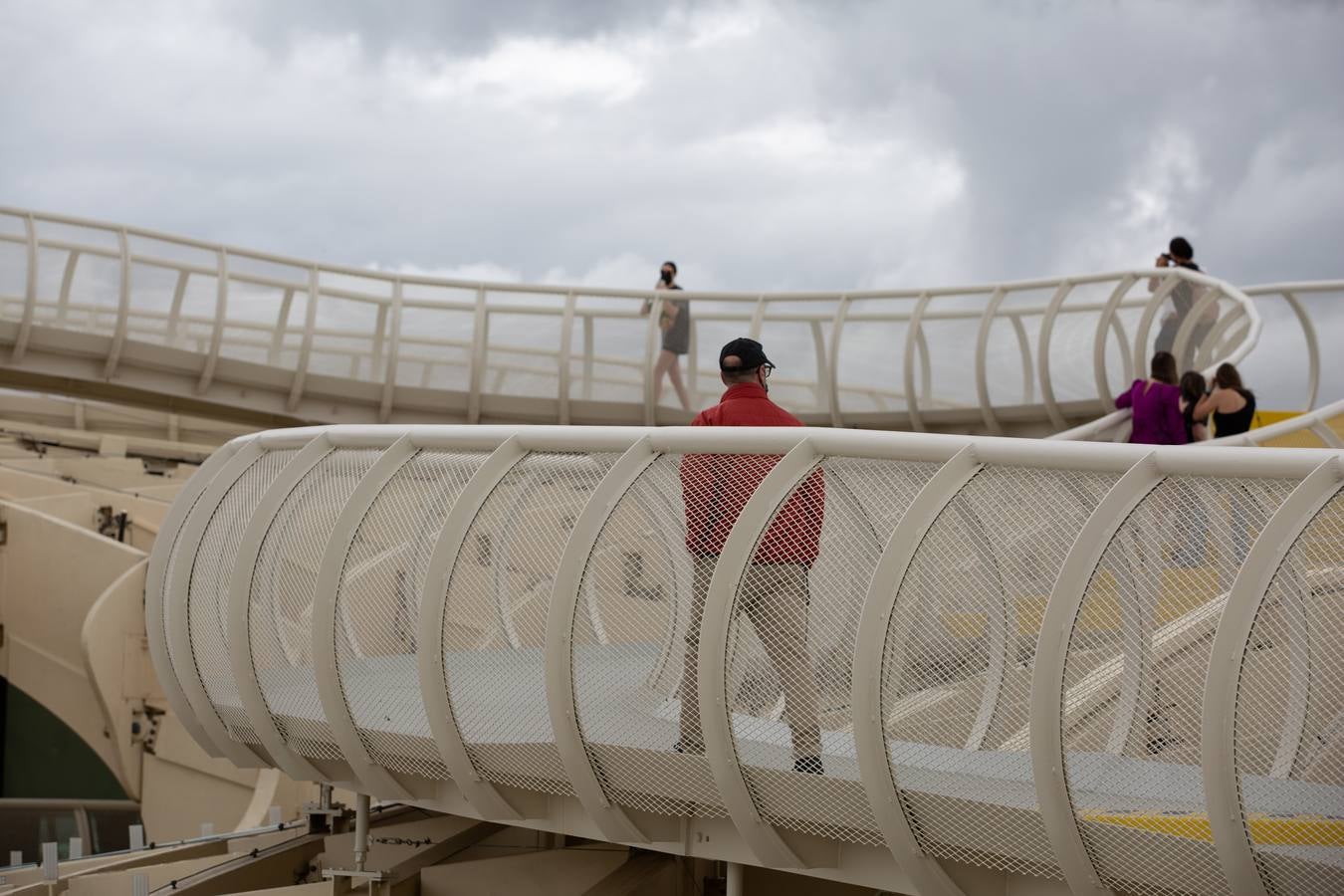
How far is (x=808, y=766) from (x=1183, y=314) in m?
10.2

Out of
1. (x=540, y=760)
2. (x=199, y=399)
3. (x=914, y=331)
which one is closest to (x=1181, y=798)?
(x=540, y=760)

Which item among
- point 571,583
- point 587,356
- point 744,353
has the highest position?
point 587,356

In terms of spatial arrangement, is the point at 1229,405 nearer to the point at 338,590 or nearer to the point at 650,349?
the point at 338,590

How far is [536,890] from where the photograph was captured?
Answer: 25.1ft

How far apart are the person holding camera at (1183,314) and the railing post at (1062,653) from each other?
9.65 metres

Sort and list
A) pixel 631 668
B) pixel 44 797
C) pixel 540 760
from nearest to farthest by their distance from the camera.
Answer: pixel 631 668, pixel 540 760, pixel 44 797

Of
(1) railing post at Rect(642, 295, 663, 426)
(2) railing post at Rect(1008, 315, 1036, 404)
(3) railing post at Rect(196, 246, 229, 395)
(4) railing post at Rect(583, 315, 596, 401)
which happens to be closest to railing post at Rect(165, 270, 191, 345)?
(3) railing post at Rect(196, 246, 229, 395)

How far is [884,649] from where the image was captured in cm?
518

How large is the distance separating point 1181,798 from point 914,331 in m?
11.9

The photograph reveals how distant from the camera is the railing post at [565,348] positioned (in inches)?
701

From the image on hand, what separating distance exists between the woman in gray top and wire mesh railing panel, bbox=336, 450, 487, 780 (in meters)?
11.1

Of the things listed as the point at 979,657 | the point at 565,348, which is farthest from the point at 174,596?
the point at 565,348

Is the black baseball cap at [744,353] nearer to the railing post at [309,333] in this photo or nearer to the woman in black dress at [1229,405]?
the woman in black dress at [1229,405]

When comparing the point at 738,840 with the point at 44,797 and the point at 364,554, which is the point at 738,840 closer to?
the point at 364,554
